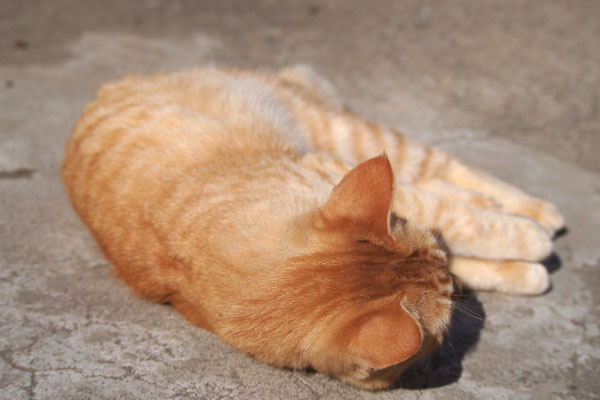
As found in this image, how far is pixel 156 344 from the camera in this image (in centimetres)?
214

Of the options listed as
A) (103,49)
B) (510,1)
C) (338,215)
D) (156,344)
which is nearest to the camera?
(338,215)

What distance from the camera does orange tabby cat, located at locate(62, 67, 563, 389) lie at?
→ 72.2 inches

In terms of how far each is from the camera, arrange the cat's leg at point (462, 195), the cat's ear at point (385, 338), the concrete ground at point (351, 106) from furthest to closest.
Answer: the cat's leg at point (462, 195) → the concrete ground at point (351, 106) → the cat's ear at point (385, 338)

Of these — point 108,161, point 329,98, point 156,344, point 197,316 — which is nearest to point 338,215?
point 197,316

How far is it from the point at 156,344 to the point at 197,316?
0.19 m

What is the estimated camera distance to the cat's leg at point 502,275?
2533 millimetres

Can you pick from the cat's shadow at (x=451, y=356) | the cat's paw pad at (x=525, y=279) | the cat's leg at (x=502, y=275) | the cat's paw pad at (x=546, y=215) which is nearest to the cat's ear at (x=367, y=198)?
the cat's shadow at (x=451, y=356)

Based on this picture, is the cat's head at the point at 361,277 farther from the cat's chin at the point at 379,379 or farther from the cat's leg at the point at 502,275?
the cat's leg at the point at 502,275

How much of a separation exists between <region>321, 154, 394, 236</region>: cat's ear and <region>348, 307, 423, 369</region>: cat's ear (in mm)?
290

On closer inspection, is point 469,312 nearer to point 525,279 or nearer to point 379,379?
point 525,279

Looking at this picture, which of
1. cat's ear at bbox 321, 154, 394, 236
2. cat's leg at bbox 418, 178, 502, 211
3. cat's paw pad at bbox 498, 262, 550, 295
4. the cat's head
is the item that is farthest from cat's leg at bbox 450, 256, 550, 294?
cat's ear at bbox 321, 154, 394, 236

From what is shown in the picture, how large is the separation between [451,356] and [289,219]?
0.86 meters

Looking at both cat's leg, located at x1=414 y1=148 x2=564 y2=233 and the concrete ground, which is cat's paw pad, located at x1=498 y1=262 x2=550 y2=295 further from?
cat's leg, located at x1=414 y1=148 x2=564 y2=233

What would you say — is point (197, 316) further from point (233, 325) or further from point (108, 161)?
point (108, 161)
